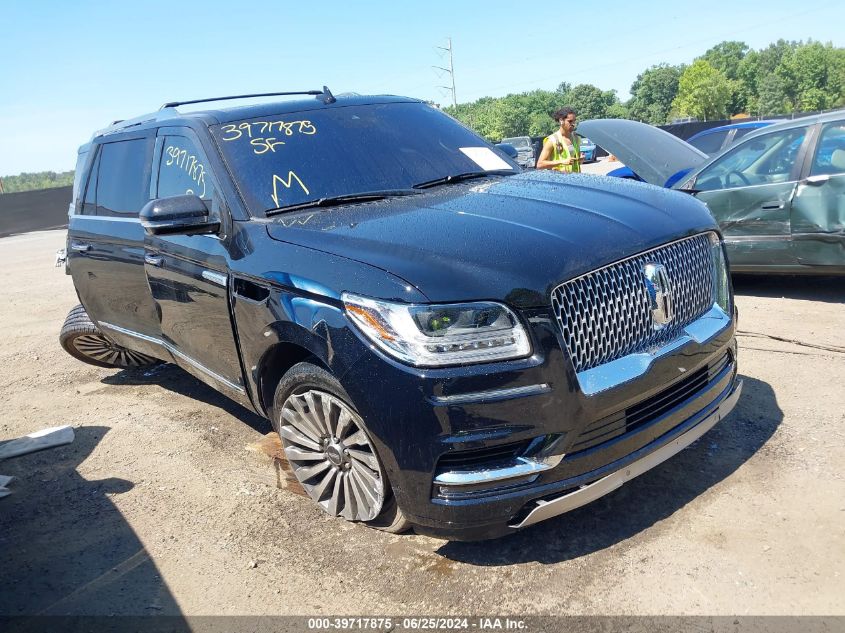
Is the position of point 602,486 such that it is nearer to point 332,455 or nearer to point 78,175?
point 332,455

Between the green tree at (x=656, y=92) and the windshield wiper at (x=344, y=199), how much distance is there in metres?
139

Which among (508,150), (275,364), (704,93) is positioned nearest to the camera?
(275,364)

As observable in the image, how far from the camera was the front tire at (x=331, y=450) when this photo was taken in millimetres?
2936

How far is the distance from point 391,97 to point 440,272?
2347mm

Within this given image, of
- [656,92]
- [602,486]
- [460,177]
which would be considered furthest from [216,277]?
[656,92]

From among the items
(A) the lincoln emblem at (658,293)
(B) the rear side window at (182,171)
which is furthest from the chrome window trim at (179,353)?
(A) the lincoln emblem at (658,293)

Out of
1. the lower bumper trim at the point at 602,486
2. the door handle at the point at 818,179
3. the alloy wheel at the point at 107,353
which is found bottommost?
the alloy wheel at the point at 107,353

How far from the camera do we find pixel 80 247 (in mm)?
5207

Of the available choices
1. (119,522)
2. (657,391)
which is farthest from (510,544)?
(119,522)

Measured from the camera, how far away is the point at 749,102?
126 meters

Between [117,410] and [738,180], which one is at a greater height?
[738,180]

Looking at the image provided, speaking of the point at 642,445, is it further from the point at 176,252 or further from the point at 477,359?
the point at 176,252

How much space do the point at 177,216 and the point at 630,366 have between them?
218 cm

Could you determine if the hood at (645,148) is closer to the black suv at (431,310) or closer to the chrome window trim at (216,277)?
the black suv at (431,310)
